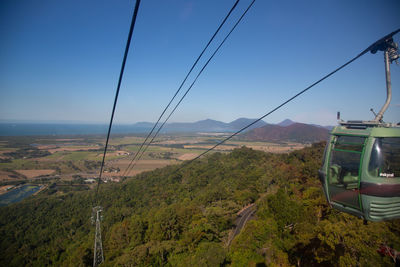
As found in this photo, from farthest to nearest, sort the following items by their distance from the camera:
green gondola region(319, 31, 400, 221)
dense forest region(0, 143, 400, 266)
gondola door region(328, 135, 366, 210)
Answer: dense forest region(0, 143, 400, 266) < gondola door region(328, 135, 366, 210) < green gondola region(319, 31, 400, 221)

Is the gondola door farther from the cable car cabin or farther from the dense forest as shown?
the dense forest

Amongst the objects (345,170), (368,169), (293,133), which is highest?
(368,169)

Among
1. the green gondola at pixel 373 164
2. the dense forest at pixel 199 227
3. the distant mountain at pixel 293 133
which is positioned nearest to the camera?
the green gondola at pixel 373 164

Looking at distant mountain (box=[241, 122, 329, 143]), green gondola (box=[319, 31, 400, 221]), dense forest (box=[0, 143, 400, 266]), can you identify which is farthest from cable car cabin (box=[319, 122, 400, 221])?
distant mountain (box=[241, 122, 329, 143])

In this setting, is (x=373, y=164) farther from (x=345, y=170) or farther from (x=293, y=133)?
(x=293, y=133)

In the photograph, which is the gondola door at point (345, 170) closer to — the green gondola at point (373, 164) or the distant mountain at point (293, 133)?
the green gondola at point (373, 164)

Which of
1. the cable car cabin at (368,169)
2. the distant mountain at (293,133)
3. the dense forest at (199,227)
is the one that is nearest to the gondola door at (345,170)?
the cable car cabin at (368,169)

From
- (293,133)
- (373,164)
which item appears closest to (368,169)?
(373,164)
